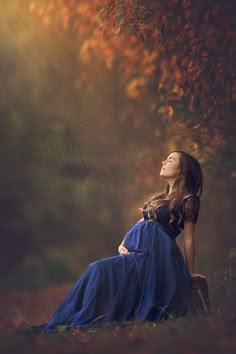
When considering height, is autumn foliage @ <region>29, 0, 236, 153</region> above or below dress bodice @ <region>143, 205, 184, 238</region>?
above

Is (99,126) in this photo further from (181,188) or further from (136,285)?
(136,285)

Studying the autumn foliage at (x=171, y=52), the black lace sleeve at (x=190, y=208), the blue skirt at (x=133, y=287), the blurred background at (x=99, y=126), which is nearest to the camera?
the blue skirt at (x=133, y=287)

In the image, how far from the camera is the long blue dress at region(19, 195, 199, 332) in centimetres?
317

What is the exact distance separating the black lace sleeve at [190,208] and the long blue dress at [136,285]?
0.09 meters

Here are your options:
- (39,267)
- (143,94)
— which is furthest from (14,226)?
(143,94)

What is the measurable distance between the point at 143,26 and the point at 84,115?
66 centimetres

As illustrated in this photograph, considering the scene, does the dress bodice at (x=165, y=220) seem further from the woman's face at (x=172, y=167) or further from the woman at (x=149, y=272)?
the woman's face at (x=172, y=167)

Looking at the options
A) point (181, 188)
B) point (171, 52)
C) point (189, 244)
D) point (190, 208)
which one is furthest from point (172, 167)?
point (171, 52)

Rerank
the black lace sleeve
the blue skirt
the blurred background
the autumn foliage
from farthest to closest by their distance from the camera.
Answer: the autumn foliage, the blurred background, the black lace sleeve, the blue skirt

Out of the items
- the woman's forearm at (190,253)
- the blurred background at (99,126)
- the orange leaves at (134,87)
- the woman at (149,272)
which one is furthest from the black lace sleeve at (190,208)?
the orange leaves at (134,87)

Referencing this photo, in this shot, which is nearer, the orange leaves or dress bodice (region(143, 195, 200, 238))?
dress bodice (region(143, 195, 200, 238))

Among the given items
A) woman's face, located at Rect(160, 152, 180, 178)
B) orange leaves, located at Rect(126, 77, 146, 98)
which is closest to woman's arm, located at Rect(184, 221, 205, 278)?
woman's face, located at Rect(160, 152, 180, 178)

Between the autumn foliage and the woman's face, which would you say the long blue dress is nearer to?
the woman's face

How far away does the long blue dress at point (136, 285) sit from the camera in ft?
10.4
